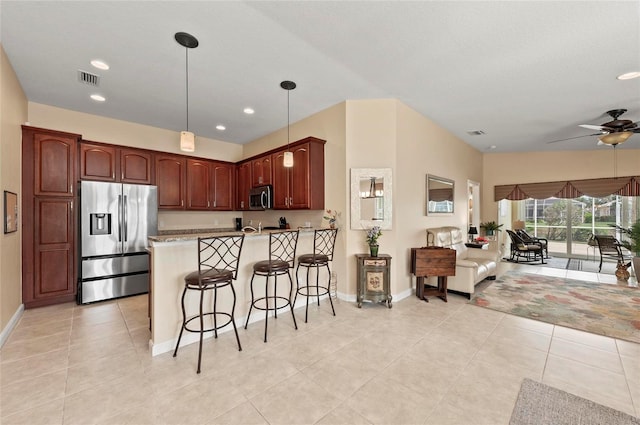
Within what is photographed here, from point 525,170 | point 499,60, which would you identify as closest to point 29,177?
point 499,60

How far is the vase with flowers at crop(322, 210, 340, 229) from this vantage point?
155 inches

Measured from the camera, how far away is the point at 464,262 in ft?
13.1

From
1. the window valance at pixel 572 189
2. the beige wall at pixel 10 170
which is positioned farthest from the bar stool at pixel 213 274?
the window valance at pixel 572 189

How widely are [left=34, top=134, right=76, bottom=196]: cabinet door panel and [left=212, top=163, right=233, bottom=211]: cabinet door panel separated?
2228 millimetres

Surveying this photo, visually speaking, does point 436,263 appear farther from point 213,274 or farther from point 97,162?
point 97,162

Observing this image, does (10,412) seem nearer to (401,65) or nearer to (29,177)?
(29,177)

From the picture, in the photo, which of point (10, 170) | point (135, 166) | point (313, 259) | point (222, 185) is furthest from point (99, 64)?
point (313, 259)

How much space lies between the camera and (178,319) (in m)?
2.59

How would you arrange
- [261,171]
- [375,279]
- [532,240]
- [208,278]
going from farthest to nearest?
1. [532,240]
2. [261,171]
3. [375,279]
4. [208,278]

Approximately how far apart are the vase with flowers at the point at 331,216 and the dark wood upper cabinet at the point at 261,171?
1.41m

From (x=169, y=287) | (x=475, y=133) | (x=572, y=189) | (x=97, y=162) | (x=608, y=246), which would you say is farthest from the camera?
(x=572, y=189)

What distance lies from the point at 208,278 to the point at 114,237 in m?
2.71

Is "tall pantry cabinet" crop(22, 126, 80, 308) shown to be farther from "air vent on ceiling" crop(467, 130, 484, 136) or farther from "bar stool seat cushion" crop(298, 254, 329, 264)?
"air vent on ceiling" crop(467, 130, 484, 136)

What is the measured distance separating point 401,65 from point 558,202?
786 centimetres
